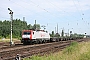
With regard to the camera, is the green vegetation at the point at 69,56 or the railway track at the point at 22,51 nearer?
the green vegetation at the point at 69,56

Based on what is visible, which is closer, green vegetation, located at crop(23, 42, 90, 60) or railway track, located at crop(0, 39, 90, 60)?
green vegetation, located at crop(23, 42, 90, 60)

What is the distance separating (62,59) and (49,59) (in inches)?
42.8

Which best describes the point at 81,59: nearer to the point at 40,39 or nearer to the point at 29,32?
the point at 29,32

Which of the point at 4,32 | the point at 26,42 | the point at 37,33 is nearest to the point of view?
the point at 26,42

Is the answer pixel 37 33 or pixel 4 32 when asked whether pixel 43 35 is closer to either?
pixel 37 33

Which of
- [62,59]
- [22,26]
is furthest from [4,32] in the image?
[62,59]

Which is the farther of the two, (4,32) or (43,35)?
(4,32)

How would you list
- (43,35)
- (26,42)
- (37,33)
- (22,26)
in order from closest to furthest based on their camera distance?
1. (26,42)
2. (37,33)
3. (43,35)
4. (22,26)

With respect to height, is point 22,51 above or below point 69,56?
above

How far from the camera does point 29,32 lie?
42781 millimetres

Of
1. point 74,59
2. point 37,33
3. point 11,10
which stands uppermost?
point 11,10

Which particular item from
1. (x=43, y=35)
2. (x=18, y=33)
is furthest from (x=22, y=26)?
(x=43, y=35)

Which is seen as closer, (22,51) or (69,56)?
(69,56)

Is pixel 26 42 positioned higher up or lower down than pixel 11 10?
lower down
